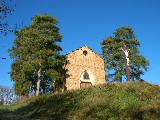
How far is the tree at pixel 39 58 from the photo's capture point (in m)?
40.5

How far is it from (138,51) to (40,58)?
20.6m

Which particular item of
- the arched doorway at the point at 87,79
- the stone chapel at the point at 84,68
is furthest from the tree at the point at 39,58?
the arched doorway at the point at 87,79

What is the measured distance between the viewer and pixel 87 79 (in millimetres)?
48312

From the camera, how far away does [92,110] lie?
19.3m

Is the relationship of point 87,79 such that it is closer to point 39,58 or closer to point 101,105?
point 39,58

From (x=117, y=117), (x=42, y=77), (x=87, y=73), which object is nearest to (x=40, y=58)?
(x=42, y=77)

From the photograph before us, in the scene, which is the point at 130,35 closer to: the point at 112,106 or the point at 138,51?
the point at 138,51

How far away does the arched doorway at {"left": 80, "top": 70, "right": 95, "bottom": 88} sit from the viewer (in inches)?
1874

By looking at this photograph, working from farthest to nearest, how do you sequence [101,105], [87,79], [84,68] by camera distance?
[84,68] < [87,79] < [101,105]

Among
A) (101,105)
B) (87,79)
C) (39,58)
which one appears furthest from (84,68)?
(101,105)

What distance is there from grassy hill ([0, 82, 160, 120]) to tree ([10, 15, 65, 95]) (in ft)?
45.6

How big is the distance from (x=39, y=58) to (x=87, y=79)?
10655 mm

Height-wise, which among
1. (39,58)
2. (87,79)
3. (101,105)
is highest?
(39,58)

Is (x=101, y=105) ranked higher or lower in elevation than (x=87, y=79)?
lower
